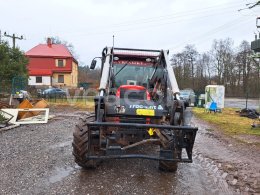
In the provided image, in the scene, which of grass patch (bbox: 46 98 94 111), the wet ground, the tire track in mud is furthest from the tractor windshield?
grass patch (bbox: 46 98 94 111)

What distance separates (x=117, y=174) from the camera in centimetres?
602

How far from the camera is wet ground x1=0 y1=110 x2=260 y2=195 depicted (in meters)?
5.23

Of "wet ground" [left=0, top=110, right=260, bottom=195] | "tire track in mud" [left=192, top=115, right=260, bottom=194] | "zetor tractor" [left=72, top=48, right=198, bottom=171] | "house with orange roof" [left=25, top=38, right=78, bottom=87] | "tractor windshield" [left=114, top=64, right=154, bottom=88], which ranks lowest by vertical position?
"tire track in mud" [left=192, top=115, right=260, bottom=194]

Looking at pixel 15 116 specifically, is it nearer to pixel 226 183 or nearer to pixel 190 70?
pixel 226 183

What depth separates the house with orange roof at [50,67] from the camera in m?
54.4

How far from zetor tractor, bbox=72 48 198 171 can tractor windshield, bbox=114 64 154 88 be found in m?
0.39

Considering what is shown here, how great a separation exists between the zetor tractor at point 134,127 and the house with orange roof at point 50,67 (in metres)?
48.7

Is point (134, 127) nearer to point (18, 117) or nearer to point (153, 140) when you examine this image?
point (153, 140)

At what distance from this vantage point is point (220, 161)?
7523 millimetres

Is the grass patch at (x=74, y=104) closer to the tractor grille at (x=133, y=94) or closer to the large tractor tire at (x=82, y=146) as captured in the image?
the tractor grille at (x=133, y=94)

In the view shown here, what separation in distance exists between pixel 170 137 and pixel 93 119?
154cm

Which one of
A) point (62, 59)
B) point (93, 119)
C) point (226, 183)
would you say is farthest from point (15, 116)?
point (62, 59)

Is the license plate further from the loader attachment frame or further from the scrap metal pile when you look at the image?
the scrap metal pile

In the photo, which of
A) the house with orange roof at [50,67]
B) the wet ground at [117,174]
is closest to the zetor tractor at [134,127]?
the wet ground at [117,174]
